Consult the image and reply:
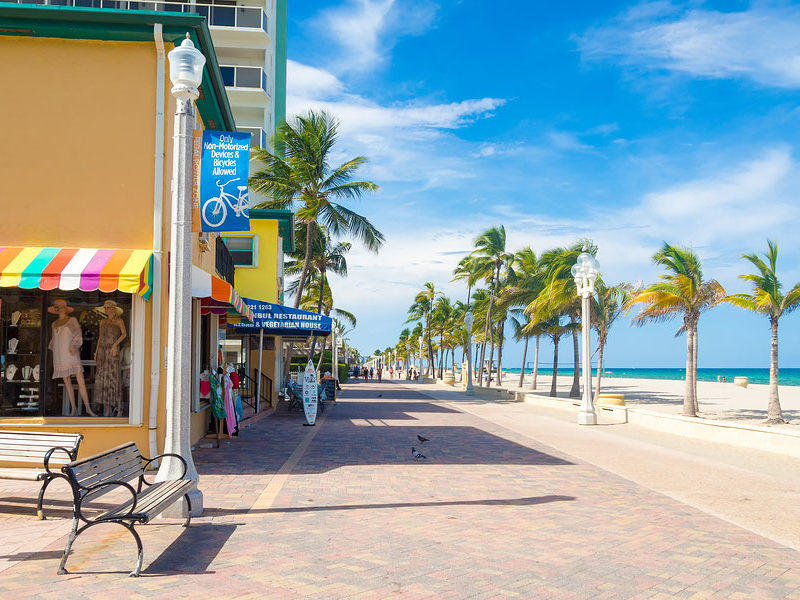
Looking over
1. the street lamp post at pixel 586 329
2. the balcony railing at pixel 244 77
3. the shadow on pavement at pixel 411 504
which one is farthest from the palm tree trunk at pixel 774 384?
the balcony railing at pixel 244 77

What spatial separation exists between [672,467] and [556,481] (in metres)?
2.69

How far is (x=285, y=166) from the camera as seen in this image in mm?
27312

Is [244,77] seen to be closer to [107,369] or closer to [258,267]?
[258,267]

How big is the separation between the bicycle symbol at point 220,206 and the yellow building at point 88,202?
2587mm

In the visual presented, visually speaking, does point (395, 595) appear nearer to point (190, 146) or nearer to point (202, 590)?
point (202, 590)

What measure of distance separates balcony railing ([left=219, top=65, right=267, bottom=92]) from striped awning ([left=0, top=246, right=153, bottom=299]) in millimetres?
29094

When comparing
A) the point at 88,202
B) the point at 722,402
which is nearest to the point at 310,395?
the point at 88,202

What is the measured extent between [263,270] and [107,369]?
12527 mm

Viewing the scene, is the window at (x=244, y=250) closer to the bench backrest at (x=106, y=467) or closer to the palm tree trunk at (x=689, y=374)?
the palm tree trunk at (x=689, y=374)

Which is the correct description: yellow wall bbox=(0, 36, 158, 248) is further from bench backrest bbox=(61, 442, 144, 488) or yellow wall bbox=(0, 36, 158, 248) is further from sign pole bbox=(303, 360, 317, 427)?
sign pole bbox=(303, 360, 317, 427)

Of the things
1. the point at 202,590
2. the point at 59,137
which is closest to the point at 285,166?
the point at 59,137

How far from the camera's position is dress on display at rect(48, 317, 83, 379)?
10.3 m

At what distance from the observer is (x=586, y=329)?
18.2 metres

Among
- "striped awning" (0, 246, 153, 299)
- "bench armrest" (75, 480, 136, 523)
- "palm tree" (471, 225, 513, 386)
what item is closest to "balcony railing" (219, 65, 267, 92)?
"palm tree" (471, 225, 513, 386)
